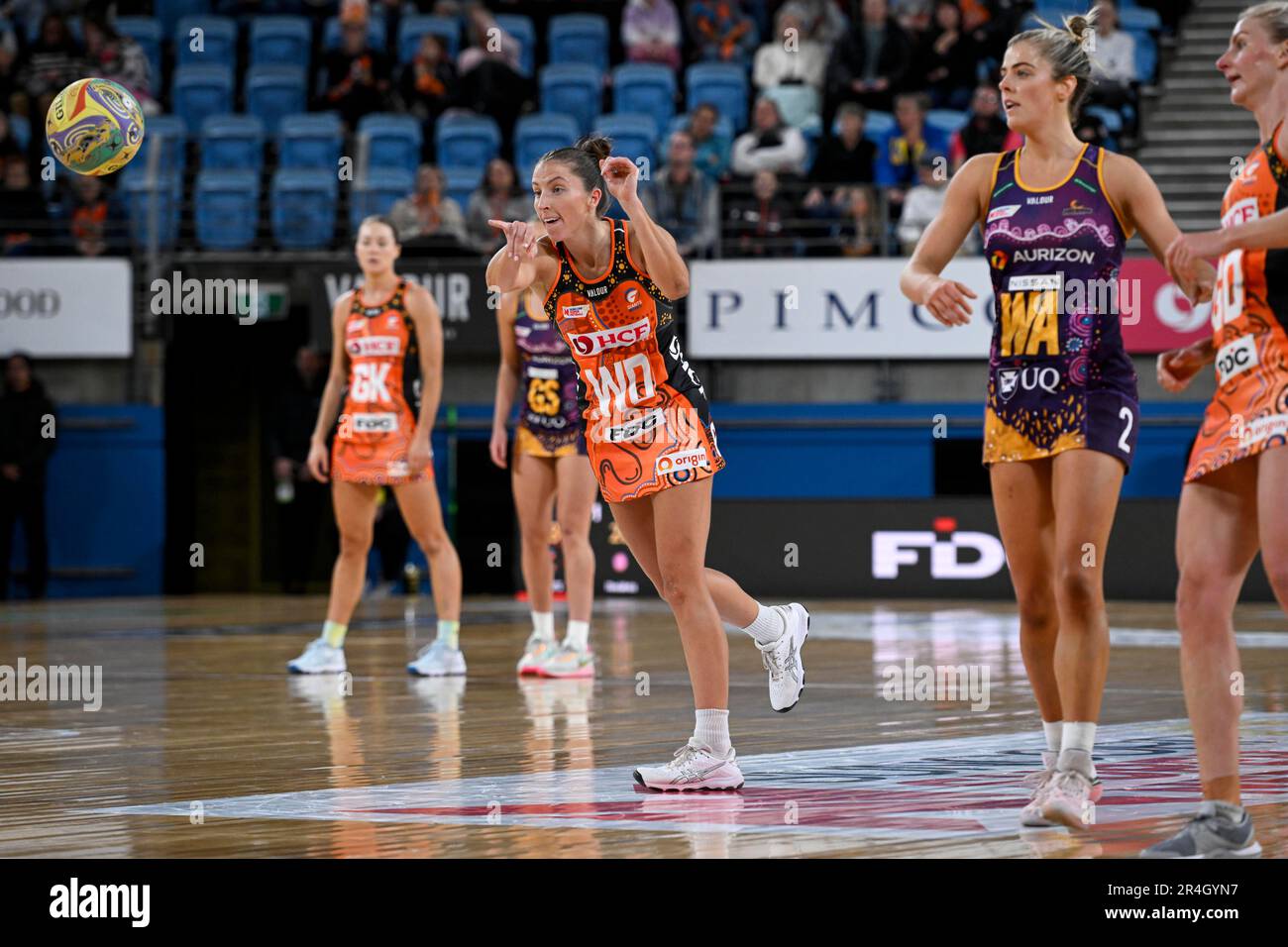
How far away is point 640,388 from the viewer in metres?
5.88

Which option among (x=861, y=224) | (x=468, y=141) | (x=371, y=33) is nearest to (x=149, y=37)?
(x=371, y=33)

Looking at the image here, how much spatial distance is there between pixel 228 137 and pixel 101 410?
121 inches

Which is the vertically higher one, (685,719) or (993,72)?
(993,72)

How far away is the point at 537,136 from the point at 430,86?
1614 mm

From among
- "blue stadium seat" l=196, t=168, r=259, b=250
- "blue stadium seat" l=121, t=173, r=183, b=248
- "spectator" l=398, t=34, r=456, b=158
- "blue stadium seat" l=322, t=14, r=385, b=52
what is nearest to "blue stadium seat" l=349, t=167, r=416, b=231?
"blue stadium seat" l=196, t=168, r=259, b=250

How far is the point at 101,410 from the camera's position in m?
17.9

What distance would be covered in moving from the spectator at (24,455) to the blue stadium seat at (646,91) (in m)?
6.53

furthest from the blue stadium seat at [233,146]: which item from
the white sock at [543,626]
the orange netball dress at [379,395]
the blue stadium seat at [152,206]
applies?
the white sock at [543,626]

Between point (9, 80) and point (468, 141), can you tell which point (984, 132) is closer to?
point (468, 141)

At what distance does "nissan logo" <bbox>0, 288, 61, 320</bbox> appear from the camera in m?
17.6

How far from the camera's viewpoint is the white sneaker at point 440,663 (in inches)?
386
